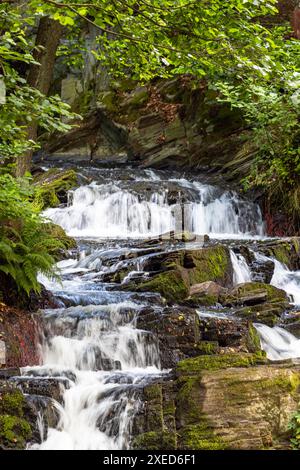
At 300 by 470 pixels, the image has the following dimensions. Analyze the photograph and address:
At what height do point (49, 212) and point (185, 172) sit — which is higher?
point (185, 172)

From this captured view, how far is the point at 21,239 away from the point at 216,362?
12.2ft

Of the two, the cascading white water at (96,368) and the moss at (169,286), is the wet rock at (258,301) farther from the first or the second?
the cascading white water at (96,368)

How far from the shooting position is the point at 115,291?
9148 millimetres

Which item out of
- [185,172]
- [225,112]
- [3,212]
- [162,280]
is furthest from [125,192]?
[3,212]

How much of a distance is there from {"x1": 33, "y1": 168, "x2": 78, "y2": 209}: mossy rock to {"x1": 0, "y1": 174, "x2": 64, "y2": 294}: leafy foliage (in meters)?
7.92

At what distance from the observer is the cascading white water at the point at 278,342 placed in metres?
7.37

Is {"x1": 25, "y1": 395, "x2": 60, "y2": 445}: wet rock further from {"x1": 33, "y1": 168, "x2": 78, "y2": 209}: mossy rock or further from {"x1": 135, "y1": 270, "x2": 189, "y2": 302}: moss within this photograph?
{"x1": 33, "y1": 168, "x2": 78, "y2": 209}: mossy rock

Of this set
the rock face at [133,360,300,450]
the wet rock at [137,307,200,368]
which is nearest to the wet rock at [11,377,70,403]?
the rock face at [133,360,300,450]

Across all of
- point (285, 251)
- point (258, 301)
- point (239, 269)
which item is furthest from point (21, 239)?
point (285, 251)

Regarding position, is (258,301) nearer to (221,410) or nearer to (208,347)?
(208,347)

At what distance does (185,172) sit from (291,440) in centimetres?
1675
